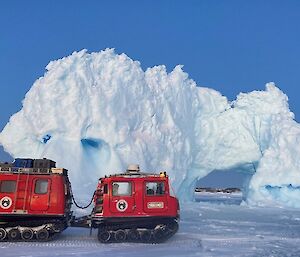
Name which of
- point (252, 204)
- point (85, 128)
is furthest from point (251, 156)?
point (85, 128)

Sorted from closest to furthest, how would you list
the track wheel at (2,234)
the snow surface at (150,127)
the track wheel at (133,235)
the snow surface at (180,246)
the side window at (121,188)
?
the snow surface at (180,246), the track wheel at (2,234), the track wheel at (133,235), the side window at (121,188), the snow surface at (150,127)

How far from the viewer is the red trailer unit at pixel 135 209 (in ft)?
40.3

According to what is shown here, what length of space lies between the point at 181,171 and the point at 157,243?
20775 mm

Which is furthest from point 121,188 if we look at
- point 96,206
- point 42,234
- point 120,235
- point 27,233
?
point 27,233

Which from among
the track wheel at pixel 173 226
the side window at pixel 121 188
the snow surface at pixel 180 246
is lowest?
the snow surface at pixel 180 246

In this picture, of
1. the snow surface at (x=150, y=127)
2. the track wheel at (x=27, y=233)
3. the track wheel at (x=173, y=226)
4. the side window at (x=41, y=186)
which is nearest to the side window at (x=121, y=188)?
the track wheel at (x=173, y=226)

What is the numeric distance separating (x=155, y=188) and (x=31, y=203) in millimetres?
3083

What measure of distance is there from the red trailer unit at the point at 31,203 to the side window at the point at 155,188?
209 cm

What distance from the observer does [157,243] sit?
12.5 meters

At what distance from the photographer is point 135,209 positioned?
40.5 ft

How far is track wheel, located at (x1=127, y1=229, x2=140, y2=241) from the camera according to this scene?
1238 centimetres

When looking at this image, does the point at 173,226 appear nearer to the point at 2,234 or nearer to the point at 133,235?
the point at 133,235

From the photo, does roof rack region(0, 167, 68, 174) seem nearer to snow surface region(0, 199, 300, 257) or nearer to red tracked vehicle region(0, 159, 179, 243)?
red tracked vehicle region(0, 159, 179, 243)

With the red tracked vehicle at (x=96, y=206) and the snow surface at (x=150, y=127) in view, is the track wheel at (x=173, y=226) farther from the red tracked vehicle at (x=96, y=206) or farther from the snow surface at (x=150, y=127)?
the snow surface at (x=150, y=127)
